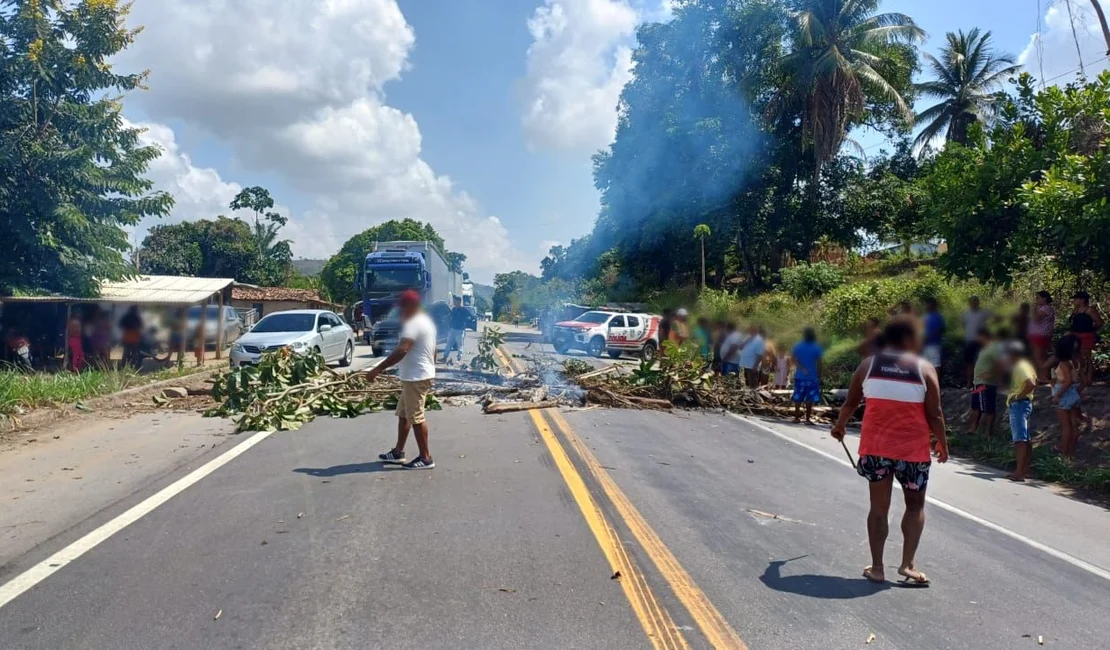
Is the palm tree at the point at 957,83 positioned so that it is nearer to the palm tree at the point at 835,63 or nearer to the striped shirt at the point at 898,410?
the palm tree at the point at 835,63

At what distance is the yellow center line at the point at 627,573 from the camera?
3.99 meters

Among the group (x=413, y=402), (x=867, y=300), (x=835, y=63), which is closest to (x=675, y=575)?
(x=413, y=402)

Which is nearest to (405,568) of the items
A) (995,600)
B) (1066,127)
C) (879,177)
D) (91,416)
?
(995,600)

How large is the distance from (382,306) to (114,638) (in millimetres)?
22473

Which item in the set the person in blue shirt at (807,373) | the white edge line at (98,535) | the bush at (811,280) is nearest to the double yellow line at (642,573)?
the white edge line at (98,535)

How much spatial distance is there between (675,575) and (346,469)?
154 inches

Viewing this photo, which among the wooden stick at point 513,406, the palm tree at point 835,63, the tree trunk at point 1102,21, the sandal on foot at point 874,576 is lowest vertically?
the sandal on foot at point 874,576

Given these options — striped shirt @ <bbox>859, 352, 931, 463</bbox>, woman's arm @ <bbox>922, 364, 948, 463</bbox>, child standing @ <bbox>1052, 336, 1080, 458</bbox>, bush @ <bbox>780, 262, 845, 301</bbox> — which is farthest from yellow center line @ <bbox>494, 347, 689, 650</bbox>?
bush @ <bbox>780, 262, 845, 301</bbox>

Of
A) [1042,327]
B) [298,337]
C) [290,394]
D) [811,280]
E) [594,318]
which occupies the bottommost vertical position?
[290,394]

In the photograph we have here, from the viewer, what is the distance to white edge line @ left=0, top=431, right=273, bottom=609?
454 centimetres

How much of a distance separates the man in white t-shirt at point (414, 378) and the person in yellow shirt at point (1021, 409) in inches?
256

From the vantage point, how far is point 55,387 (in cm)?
1216

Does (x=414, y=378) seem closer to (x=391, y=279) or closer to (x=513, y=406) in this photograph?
(x=513, y=406)

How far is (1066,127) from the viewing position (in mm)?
12102
